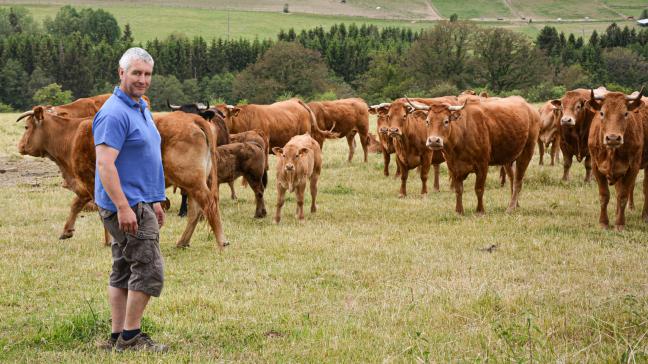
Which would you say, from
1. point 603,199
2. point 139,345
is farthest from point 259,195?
point 139,345

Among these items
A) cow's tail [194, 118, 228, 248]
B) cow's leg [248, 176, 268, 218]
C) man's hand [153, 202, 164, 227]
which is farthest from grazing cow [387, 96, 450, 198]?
man's hand [153, 202, 164, 227]

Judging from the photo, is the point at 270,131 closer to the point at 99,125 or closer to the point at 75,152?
the point at 75,152

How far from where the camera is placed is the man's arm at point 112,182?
551 cm

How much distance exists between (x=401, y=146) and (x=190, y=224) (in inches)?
252

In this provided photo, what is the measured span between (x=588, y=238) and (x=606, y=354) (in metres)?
5.41

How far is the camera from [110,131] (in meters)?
5.52

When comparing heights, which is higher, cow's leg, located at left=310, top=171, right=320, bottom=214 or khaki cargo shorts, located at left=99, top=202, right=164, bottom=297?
khaki cargo shorts, located at left=99, top=202, right=164, bottom=297

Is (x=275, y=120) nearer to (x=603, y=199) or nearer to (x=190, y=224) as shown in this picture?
(x=190, y=224)

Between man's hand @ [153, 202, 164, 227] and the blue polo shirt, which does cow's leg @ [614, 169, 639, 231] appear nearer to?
man's hand @ [153, 202, 164, 227]

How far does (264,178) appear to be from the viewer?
13852mm

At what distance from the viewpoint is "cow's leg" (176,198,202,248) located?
10.5 m

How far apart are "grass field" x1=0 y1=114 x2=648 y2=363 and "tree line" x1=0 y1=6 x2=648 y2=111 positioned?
197ft

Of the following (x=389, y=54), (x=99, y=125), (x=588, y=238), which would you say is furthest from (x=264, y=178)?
(x=389, y=54)

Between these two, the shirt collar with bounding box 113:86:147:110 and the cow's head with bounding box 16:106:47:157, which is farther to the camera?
the cow's head with bounding box 16:106:47:157
